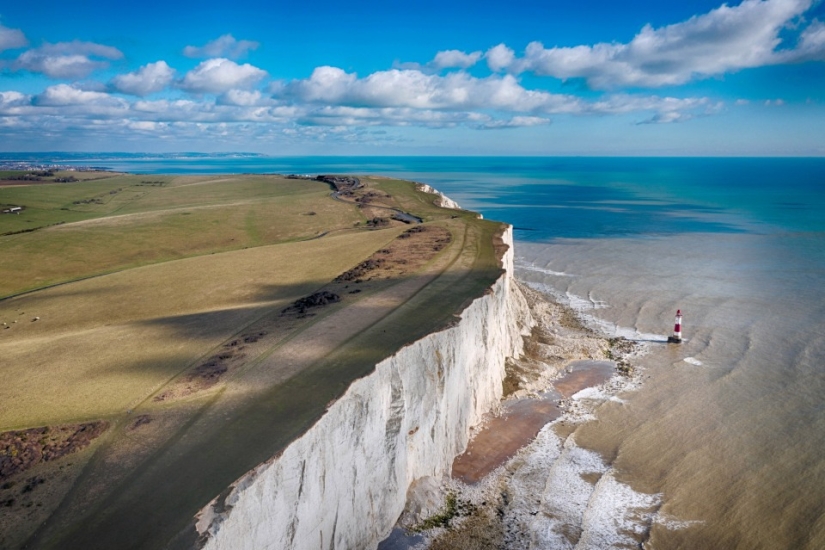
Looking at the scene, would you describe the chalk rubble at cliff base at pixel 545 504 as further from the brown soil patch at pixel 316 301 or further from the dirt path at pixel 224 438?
the brown soil patch at pixel 316 301

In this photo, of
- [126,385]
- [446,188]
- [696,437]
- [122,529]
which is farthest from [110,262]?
[446,188]

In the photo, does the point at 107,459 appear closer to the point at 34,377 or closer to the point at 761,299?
the point at 34,377

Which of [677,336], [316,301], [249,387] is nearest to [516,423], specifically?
[316,301]

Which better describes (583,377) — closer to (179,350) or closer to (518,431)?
(518,431)

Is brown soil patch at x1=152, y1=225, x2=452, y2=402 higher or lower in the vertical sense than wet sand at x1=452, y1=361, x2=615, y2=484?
higher

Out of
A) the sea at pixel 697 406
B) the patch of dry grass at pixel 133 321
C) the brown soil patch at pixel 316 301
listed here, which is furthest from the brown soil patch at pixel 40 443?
the sea at pixel 697 406

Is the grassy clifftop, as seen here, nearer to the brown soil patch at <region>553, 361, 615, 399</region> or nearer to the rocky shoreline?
the rocky shoreline

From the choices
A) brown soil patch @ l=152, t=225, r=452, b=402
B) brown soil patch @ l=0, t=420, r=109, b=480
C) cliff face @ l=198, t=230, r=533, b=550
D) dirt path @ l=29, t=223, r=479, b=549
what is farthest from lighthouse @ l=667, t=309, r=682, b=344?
→ brown soil patch @ l=0, t=420, r=109, b=480
